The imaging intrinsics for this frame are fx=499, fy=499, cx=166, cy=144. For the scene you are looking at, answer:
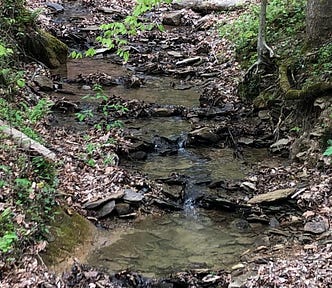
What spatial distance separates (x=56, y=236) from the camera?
19.2 ft

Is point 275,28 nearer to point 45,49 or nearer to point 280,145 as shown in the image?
point 280,145

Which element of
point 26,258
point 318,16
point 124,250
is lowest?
point 124,250

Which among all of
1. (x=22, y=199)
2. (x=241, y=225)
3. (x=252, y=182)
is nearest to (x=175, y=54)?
(x=252, y=182)

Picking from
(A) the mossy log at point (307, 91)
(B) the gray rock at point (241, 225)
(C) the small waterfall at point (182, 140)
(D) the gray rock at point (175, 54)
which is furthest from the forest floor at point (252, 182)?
(D) the gray rock at point (175, 54)

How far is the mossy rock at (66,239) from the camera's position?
5.48 m

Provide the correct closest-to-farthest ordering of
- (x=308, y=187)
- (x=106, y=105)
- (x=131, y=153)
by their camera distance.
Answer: (x=308, y=187)
(x=131, y=153)
(x=106, y=105)

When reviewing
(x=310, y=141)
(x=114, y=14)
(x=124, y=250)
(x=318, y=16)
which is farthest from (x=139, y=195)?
(x=114, y=14)

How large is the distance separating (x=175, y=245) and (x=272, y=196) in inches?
70.0

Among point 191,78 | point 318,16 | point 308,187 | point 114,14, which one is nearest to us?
point 308,187

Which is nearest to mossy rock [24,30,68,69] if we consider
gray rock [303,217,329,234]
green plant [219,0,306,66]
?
green plant [219,0,306,66]

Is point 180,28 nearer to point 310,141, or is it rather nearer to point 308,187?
A: point 310,141

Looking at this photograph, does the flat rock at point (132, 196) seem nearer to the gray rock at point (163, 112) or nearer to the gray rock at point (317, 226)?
the gray rock at point (317, 226)

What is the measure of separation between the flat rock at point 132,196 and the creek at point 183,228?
0.37m

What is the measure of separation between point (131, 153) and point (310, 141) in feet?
10.2
